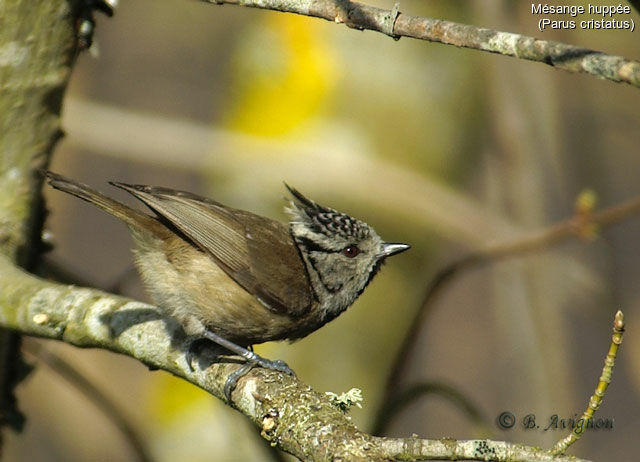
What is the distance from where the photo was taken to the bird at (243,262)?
10.6 ft

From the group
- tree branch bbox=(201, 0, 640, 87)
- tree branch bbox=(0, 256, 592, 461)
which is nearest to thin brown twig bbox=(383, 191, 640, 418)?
tree branch bbox=(0, 256, 592, 461)

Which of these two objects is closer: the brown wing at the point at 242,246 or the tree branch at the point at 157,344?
the tree branch at the point at 157,344

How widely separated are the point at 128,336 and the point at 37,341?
5.08 ft

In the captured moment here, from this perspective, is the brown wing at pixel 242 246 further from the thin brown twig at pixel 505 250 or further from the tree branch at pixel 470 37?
the tree branch at pixel 470 37

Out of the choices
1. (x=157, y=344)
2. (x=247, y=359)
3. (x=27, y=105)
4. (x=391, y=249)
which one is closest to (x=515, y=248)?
(x=391, y=249)

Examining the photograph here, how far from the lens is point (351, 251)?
3.72m

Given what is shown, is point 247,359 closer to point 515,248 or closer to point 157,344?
point 157,344

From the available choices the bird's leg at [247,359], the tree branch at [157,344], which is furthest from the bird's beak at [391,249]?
the tree branch at [157,344]

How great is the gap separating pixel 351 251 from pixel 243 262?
58cm

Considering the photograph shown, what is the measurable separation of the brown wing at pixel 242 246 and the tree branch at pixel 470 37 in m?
1.28

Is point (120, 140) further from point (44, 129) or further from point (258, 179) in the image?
point (44, 129)

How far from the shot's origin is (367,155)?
455 cm

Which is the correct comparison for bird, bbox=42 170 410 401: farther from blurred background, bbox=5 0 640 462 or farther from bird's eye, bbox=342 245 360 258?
blurred background, bbox=5 0 640 462

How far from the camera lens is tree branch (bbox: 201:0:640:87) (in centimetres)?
169
